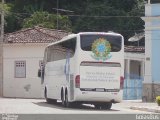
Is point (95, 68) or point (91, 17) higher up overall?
point (91, 17)

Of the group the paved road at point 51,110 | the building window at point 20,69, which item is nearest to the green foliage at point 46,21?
the building window at point 20,69

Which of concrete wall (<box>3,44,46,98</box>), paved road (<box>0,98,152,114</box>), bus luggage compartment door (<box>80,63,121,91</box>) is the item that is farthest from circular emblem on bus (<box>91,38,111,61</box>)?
concrete wall (<box>3,44,46,98</box>)

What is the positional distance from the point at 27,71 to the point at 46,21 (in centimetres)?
1879

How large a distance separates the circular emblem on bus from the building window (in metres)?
19.7

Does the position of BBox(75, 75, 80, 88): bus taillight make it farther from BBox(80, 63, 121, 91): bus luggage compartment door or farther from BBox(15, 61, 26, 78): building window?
BBox(15, 61, 26, 78): building window

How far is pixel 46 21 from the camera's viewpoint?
2469 inches

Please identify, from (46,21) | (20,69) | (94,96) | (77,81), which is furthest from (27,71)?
(94,96)

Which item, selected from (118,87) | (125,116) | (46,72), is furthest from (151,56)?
(125,116)

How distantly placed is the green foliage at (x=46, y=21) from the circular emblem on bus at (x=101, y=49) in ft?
115

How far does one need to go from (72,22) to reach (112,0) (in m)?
6.26

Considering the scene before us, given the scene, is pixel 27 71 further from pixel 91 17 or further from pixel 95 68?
pixel 91 17

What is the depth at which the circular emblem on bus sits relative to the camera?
25.9m

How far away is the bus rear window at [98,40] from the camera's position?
25.8 meters

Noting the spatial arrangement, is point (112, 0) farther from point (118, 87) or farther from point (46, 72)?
point (118, 87)
